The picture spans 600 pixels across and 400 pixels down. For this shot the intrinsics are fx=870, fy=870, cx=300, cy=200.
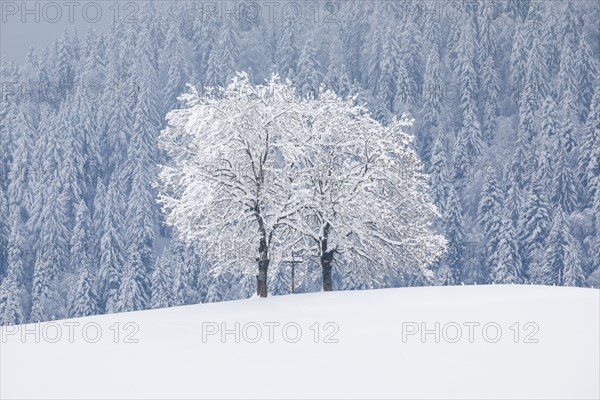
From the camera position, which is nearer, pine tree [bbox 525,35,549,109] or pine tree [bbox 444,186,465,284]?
pine tree [bbox 444,186,465,284]

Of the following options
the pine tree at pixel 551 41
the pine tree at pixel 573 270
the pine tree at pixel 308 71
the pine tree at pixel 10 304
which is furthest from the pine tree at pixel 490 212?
the pine tree at pixel 551 41

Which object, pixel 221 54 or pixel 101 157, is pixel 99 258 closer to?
pixel 101 157

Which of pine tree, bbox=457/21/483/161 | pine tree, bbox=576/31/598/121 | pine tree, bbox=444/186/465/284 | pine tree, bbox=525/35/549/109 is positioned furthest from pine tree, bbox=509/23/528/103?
pine tree, bbox=444/186/465/284

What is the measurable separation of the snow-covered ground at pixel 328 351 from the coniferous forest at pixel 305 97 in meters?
52.3

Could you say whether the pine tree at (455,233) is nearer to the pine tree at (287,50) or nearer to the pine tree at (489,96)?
the pine tree at (489,96)

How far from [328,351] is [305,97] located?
403 ft

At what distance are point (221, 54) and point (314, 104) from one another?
5401 inches

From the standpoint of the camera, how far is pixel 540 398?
17.0m

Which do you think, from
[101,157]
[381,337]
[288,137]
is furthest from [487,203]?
[381,337]

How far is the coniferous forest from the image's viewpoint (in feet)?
340

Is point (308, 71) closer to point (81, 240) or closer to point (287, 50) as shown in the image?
point (287, 50)

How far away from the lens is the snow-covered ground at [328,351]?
59.5 feet

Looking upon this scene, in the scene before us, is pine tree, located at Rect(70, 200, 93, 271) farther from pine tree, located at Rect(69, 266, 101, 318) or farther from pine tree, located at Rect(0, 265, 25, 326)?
pine tree, located at Rect(0, 265, 25, 326)

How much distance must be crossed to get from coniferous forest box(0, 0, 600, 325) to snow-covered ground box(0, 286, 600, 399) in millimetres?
52258
